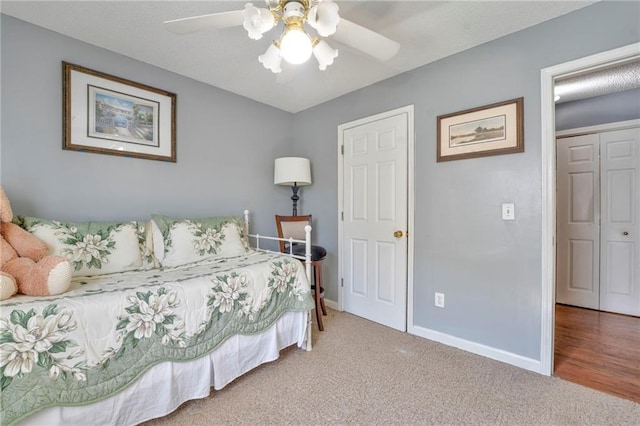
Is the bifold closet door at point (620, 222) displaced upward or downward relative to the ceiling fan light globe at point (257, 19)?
downward

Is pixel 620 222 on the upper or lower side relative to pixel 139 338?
upper

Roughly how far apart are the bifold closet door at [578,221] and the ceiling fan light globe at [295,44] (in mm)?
3404

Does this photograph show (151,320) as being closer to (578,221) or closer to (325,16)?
(325,16)

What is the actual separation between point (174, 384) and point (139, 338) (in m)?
0.33

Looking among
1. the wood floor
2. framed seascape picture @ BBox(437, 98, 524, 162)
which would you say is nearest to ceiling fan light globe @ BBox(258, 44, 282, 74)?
framed seascape picture @ BBox(437, 98, 524, 162)

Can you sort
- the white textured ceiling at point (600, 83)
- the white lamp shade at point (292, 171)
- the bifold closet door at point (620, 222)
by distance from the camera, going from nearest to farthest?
the white textured ceiling at point (600, 83) < the bifold closet door at point (620, 222) < the white lamp shade at point (292, 171)

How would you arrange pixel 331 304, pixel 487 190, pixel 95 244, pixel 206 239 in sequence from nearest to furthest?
pixel 95 244 → pixel 487 190 → pixel 206 239 → pixel 331 304

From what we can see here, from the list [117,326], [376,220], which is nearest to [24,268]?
[117,326]

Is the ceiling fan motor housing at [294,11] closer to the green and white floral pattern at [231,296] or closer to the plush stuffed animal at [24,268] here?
the green and white floral pattern at [231,296]

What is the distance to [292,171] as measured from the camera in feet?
9.60

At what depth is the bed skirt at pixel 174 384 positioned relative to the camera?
111 centimetres

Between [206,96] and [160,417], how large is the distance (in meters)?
2.50

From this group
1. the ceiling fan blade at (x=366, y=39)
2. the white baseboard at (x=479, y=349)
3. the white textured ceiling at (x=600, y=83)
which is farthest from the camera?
the white textured ceiling at (x=600, y=83)

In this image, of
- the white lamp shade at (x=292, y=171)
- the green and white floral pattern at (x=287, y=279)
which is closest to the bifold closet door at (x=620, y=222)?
the white lamp shade at (x=292, y=171)
